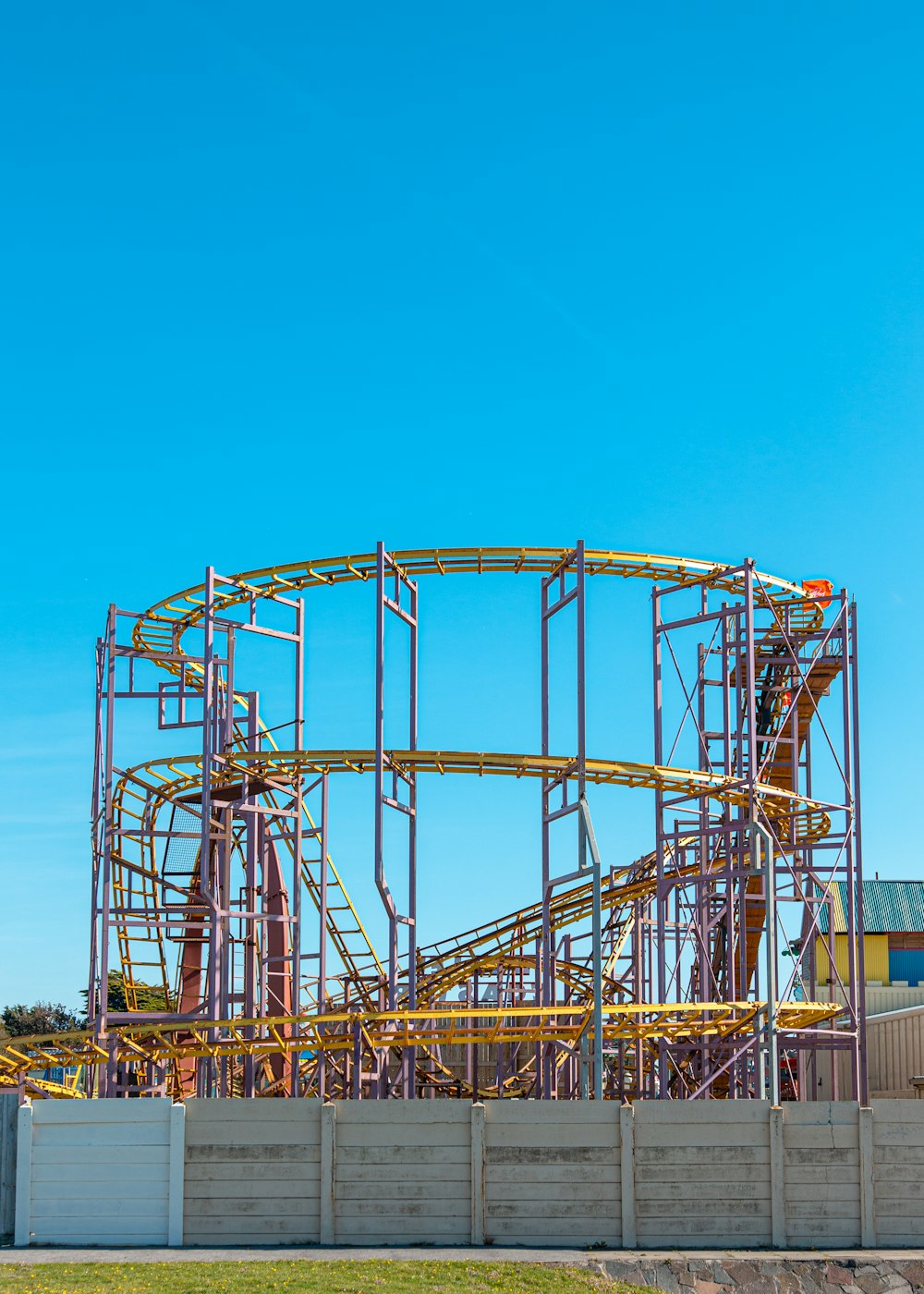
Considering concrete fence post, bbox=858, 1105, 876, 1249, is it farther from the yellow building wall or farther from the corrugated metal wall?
the yellow building wall

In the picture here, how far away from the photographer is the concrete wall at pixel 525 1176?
19.4 meters

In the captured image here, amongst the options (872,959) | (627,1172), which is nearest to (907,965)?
(872,959)

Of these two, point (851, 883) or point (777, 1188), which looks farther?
point (851, 883)

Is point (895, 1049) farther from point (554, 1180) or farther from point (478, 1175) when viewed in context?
point (478, 1175)

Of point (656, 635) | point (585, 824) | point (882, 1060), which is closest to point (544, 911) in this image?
point (585, 824)

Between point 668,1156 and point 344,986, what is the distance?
16.2m

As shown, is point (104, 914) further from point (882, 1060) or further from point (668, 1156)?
point (882, 1060)

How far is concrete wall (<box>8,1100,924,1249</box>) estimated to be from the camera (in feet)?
63.7

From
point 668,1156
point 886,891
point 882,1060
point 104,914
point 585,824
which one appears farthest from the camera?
point 886,891

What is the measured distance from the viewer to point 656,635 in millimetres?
32250

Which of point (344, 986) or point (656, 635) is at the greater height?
point (656, 635)

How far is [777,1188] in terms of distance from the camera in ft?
63.9

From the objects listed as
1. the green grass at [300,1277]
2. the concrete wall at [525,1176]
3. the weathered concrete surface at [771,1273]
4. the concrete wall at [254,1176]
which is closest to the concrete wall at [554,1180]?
the concrete wall at [525,1176]

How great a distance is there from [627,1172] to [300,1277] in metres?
4.39
